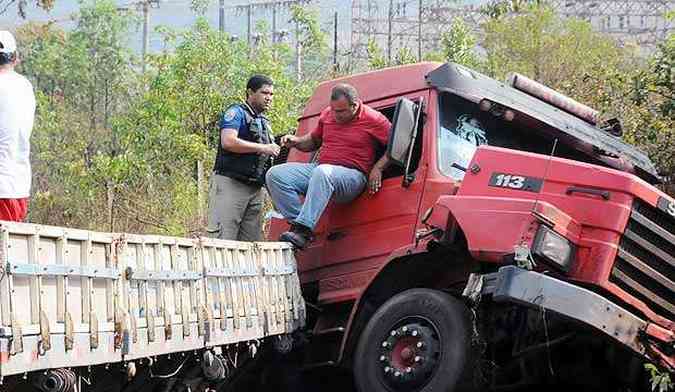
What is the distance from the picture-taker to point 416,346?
695 centimetres

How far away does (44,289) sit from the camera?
17.0 ft

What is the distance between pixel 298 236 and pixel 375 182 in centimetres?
64

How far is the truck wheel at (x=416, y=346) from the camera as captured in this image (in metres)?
6.69

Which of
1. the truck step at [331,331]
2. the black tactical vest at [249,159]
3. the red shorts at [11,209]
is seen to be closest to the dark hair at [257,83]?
the black tactical vest at [249,159]

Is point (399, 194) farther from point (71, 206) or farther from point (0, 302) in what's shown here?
point (71, 206)

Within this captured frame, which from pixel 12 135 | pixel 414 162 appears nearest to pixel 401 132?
pixel 414 162

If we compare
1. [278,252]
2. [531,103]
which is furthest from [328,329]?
[531,103]

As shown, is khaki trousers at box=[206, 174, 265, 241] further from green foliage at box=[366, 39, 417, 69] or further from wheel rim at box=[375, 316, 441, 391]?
green foliage at box=[366, 39, 417, 69]

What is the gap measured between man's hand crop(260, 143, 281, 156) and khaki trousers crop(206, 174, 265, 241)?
40cm

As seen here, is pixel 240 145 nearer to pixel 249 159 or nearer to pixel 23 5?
pixel 249 159

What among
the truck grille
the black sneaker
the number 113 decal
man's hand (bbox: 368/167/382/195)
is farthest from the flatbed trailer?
the truck grille

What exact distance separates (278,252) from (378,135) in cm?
107

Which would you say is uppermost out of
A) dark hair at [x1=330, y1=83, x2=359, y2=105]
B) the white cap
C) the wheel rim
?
the white cap

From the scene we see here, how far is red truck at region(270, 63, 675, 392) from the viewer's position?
6.47 meters
